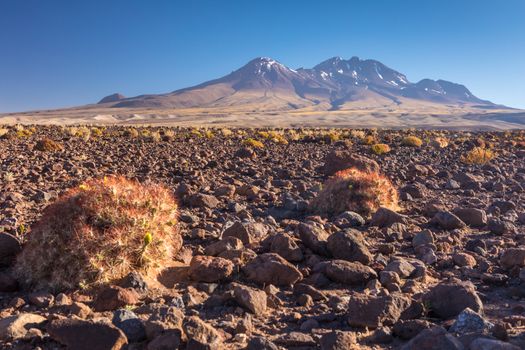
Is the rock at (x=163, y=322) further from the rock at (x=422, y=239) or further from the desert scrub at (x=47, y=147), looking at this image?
the desert scrub at (x=47, y=147)

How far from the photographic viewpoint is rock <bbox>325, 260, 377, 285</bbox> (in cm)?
502

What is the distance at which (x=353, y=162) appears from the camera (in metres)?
13.8

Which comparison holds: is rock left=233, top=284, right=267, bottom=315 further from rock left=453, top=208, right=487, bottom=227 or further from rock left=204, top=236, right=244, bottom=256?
rock left=453, top=208, right=487, bottom=227

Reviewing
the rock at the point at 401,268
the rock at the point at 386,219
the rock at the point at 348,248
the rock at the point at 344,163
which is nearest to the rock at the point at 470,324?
the rock at the point at 401,268

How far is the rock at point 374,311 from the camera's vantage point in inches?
150

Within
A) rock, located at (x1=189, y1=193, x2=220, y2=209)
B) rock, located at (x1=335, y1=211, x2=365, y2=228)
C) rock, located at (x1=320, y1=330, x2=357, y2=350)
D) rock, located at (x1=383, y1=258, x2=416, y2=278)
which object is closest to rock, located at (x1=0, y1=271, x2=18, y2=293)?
rock, located at (x1=320, y1=330, x2=357, y2=350)

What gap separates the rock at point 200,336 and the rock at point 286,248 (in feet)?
7.39

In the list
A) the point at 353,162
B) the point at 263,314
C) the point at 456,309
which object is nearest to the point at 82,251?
the point at 263,314

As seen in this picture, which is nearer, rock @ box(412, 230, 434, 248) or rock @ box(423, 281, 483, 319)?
rock @ box(423, 281, 483, 319)

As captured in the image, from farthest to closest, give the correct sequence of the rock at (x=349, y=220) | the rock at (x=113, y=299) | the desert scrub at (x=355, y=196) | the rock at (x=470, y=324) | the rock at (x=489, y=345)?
1. the desert scrub at (x=355, y=196)
2. the rock at (x=349, y=220)
3. the rock at (x=113, y=299)
4. the rock at (x=470, y=324)
5. the rock at (x=489, y=345)

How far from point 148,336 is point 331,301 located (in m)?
1.72

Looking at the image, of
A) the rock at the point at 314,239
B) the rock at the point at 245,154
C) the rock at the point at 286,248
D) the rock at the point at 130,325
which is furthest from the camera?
the rock at the point at 245,154

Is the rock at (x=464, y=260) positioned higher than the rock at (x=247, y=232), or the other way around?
the rock at (x=247, y=232)

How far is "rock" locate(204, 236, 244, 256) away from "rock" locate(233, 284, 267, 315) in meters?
1.42
